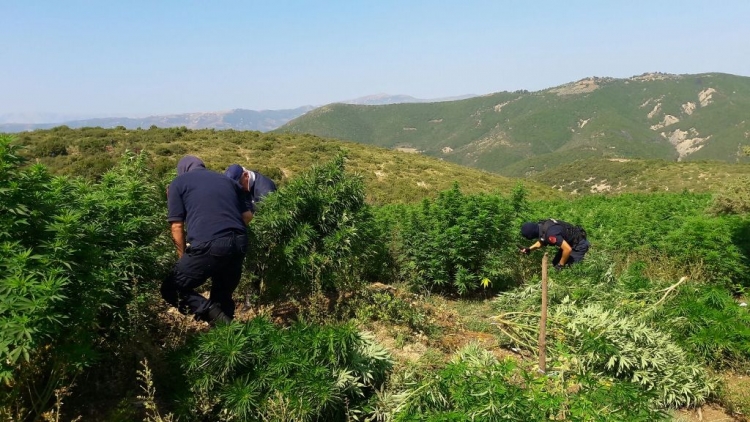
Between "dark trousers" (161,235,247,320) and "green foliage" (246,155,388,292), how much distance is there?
3.29 ft

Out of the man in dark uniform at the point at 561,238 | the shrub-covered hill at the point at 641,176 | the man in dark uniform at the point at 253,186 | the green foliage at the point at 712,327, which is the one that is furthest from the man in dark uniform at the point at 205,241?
the shrub-covered hill at the point at 641,176

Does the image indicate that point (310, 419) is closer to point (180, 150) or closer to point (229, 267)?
point (229, 267)

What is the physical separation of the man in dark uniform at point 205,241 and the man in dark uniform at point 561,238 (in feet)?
15.0

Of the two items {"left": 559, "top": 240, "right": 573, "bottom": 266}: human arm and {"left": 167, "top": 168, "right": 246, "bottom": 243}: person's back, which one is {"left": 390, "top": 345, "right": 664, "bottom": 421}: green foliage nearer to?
{"left": 167, "top": 168, "right": 246, "bottom": 243}: person's back

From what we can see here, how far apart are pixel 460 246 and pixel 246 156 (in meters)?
29.5

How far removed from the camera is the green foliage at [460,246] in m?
7.18

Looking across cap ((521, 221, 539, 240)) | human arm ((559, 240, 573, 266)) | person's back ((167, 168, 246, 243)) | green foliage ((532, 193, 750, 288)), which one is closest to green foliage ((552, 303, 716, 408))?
human arm ((559, 240, 573, 266))

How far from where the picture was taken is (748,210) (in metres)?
15.4

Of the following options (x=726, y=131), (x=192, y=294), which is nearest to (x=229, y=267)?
(x=192, y=294)

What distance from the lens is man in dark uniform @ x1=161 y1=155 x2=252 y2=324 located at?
3.81 metres

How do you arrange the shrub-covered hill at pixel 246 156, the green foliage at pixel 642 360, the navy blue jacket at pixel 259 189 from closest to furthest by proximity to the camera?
the green foliage at pixel 642 360 < the navy blue jacket at pixel 259 189 < the shrub-covered hill at pixel 246 156

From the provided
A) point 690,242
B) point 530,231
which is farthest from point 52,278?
point 690,242

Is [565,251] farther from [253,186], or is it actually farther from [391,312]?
[253,186]

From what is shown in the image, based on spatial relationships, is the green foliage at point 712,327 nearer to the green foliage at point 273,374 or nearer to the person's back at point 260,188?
the green foliage at point 273,374
